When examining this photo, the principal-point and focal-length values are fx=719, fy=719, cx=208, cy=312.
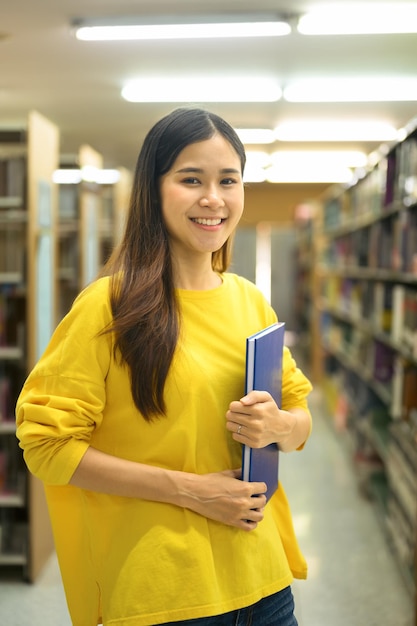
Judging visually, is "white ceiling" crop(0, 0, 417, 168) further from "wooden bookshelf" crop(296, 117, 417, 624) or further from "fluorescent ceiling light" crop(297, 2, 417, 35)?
"wooden bookshelf" crop(296, 117, 417, 624)

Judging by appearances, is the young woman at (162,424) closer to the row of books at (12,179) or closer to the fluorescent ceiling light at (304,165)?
the row of books at (12,179)

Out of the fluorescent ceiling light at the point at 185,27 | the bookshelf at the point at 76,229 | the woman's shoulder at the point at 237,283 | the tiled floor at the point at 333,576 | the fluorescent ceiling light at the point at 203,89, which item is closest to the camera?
the woman's shoulder at the point at 237,283

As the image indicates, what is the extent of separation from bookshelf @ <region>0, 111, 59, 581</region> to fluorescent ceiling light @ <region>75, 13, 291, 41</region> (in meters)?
1.40

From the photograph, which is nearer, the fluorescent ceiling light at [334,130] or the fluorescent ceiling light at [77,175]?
the fluorescent ceiling light at [77,175]

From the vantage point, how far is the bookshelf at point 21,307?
344 centimetres

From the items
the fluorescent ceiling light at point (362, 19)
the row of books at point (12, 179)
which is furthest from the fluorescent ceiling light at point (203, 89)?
the row of books at point (12, 179)

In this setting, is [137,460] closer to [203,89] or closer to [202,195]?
[202,195]

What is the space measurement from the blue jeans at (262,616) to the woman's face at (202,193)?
2.07 ft

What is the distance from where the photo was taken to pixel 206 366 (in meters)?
1.24

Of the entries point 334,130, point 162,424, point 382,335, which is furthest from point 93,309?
point 334,130

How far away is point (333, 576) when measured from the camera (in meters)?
3.62

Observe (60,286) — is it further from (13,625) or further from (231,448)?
(231,448)

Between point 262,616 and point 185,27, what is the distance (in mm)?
4250

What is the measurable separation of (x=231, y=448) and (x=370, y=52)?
16.6 feet
